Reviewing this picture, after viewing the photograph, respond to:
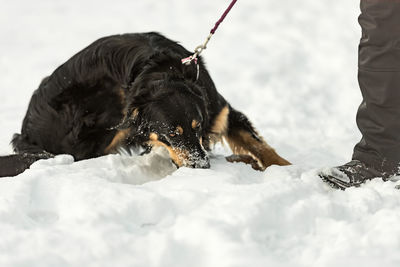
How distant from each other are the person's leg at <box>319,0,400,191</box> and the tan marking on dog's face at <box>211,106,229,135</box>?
3.92 feet

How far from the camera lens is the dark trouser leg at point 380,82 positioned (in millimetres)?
2684

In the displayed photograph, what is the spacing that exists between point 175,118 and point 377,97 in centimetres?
129

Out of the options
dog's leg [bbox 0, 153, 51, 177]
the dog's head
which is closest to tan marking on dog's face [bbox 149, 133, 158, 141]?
the dog's head

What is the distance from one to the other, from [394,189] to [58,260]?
1.70 meters

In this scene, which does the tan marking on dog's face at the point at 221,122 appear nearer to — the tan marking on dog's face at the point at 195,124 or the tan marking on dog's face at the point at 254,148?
the tan marking on dog's face at the point at 254,148

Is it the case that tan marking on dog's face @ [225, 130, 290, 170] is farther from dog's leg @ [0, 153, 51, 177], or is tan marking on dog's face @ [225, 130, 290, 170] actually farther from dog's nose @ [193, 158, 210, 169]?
dog's leg @ [0, 153, 51, 177]

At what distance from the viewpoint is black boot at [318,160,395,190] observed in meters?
2.90

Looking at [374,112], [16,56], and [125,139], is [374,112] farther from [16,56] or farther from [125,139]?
[16,56]

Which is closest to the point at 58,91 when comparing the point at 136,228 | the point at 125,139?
the point at 125,139

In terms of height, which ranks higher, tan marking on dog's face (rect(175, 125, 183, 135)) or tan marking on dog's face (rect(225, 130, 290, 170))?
tan marking on dog's face (rect(175, 125, 183, 135))

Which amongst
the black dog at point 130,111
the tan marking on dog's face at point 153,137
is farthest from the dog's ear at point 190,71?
the tan marking on dog's face at point 153,137

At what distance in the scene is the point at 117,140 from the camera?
3922 mm

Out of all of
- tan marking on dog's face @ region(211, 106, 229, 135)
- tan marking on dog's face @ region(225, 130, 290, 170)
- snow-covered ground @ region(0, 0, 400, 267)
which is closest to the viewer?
snow-covered ground @ region(0, 0, 400, 267)

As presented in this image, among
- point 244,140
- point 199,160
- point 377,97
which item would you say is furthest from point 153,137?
point 377,97
